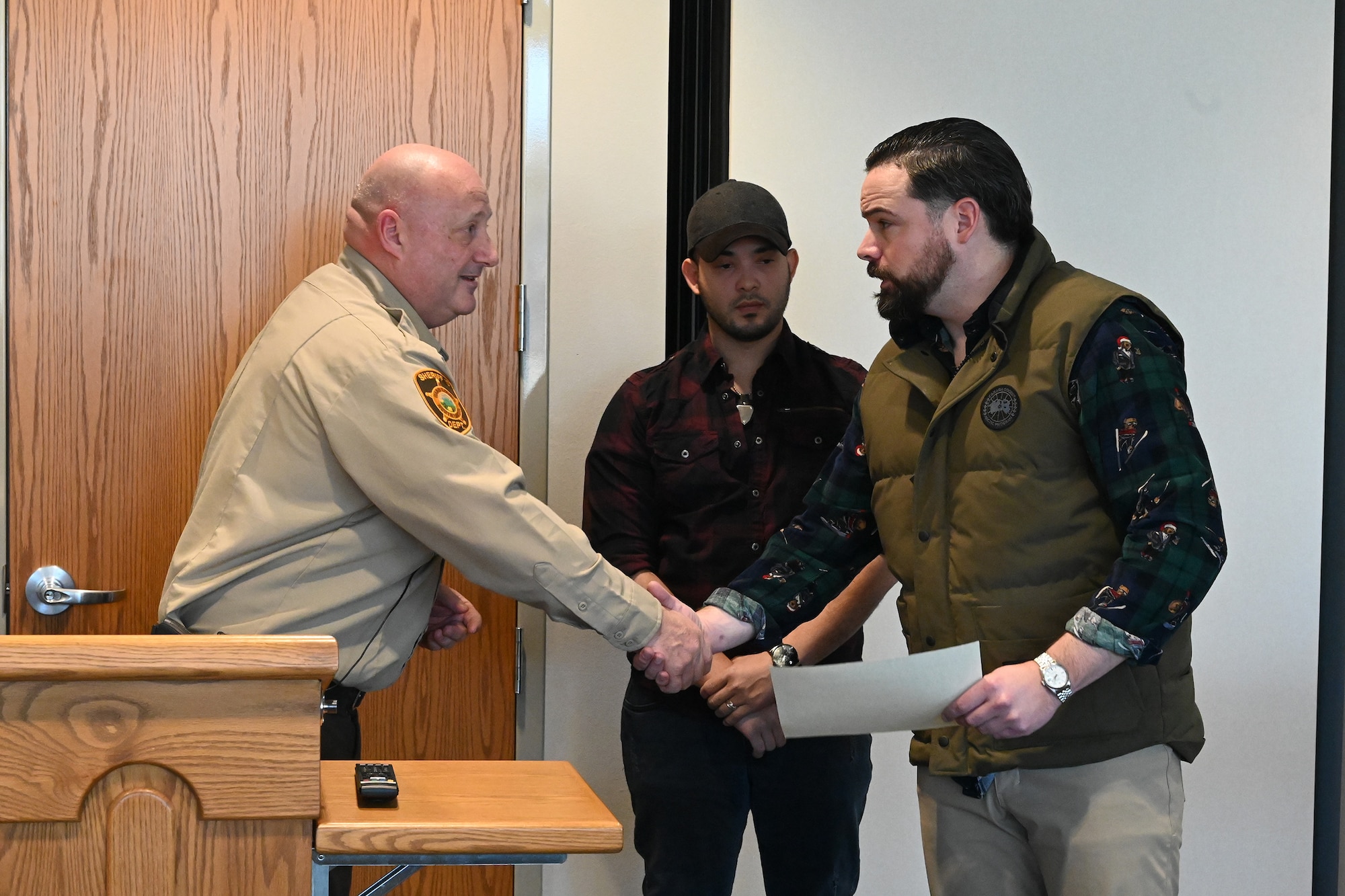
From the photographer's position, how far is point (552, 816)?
1.41 m

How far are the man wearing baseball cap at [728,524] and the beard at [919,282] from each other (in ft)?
2.07

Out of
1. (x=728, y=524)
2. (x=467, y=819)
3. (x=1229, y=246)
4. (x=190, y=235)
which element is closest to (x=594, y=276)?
(x=728, y=524)

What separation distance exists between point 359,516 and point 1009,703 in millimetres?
1082

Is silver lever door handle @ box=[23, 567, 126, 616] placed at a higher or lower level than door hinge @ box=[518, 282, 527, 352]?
lower

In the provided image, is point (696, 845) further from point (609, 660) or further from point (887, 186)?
Result: point (887, 186)

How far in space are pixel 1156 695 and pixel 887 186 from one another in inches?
34.0

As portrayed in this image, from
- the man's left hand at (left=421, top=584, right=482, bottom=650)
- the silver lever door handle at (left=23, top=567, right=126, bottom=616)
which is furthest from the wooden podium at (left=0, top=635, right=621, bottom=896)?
the silver lever door handle at (left=23, top=567, right=126, bottom=616)

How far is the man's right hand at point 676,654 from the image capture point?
7.33 ft

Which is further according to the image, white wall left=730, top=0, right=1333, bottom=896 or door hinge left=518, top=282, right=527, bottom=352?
white wall left=730, top=0, right=1333, bottom=896

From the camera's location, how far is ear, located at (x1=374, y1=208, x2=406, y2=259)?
2367 mm

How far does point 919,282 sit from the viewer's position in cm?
195

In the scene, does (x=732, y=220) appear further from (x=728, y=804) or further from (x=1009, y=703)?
(x=1009, y=703)

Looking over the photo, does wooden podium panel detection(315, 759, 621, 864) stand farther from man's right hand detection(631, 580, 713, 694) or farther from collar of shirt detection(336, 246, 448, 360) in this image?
collar of shirt detection(336, 246, 448, 360)

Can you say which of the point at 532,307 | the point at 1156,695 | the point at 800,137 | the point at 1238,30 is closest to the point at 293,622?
the point at 532,307
